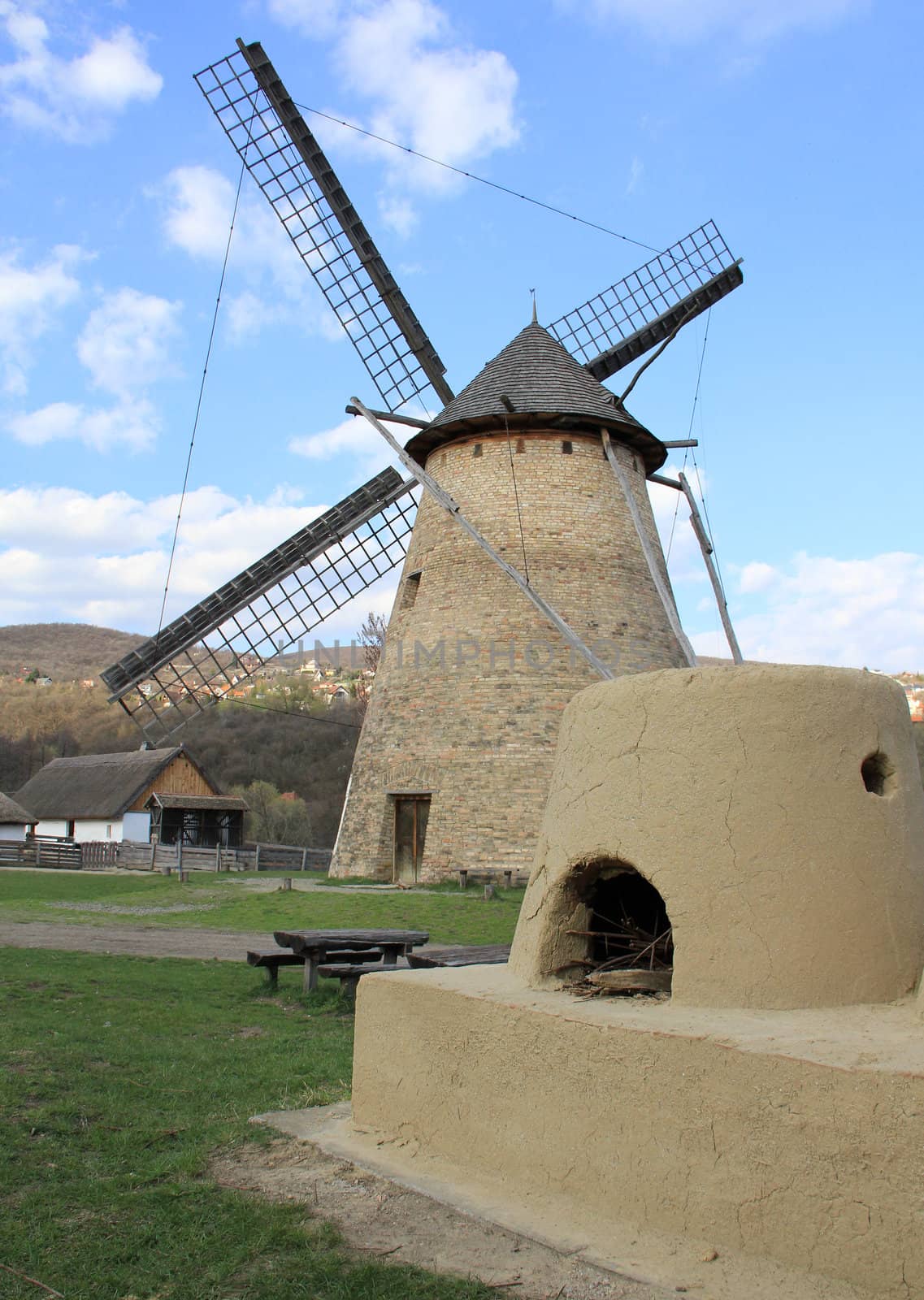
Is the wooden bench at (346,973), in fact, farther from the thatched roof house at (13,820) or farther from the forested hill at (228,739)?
the forested hill at (228,739)

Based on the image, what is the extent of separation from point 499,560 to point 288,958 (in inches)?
323

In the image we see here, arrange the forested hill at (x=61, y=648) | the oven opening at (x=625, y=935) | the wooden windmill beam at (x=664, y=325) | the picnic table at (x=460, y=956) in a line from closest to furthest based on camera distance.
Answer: the oven opening at (x=625, y=935), the picnic table at (x=460, y=956), the wooden windmill beam at (x=664, y=325), the forested hill at (x=61, y=648)

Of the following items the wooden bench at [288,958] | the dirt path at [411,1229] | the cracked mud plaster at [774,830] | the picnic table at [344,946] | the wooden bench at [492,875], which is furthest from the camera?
the wooden bench at [492,875]

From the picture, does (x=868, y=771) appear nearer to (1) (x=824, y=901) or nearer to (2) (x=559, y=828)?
(1) (x=824, y=901)

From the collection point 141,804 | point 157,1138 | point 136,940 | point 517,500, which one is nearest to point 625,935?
point 157,1138

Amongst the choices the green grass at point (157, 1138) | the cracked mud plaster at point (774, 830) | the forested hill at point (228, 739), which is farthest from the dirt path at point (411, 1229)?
the forested hill at point (228, 739)

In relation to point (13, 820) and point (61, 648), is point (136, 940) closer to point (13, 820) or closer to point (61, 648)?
point (13, 820)

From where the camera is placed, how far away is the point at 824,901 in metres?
4.06

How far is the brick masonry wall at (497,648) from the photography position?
1595cm

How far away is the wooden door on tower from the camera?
17.2 m

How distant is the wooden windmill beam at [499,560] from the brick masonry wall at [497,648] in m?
0.34

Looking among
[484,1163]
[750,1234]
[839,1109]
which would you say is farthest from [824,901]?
[484,1163]

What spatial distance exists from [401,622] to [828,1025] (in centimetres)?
1444

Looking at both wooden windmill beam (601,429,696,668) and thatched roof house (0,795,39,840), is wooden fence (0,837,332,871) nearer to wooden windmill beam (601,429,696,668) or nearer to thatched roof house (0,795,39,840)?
thatched roof house (0,795,39,840)
